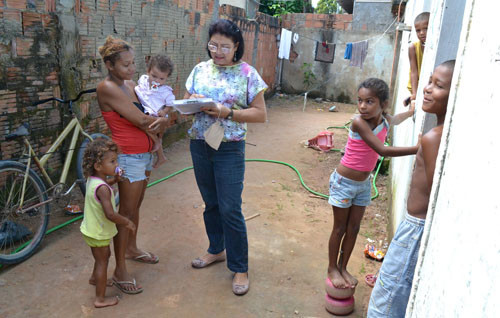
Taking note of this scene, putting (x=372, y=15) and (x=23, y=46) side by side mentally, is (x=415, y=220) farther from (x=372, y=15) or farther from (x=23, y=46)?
(x=372, y=15)

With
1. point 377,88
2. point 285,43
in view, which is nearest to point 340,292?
point 377,88

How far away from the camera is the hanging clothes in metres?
11.8

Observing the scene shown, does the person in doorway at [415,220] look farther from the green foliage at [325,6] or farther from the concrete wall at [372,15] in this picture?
the green foliage at [325,6]

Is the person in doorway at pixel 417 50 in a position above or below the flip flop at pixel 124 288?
above

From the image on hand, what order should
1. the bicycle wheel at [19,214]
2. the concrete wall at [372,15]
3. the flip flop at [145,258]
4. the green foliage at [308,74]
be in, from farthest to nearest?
the green foliage at [308,74] → the concrete wall at [372,15] → the flip flop at [145,258] → the bicycle wheel at [19,214]

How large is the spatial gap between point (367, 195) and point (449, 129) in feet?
3.90

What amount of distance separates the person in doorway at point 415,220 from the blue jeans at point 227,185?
115 cm

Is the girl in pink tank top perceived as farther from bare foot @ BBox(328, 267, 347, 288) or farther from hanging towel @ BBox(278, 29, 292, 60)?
hanging towel @ BBox(278, 29, 292, 60)

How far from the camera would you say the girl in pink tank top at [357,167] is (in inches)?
92.3

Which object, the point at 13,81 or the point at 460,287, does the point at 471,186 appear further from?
the point at 13,81

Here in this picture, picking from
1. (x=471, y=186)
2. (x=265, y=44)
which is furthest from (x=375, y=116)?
(x=265, y=44)

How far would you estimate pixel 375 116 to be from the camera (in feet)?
7.82

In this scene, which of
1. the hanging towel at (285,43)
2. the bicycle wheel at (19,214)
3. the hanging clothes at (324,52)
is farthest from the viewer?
the hanging clothes at (324,52)

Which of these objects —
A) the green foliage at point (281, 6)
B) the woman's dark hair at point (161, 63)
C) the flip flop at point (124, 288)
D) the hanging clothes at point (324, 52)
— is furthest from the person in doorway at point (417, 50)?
the green foliage at point (281, 6)
